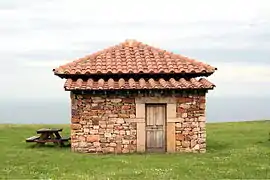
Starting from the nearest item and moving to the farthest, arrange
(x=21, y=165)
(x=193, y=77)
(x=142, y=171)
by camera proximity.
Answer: (x=142, y=171), (x=21, y=165), (x=193, y=77)

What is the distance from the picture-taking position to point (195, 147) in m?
27.0

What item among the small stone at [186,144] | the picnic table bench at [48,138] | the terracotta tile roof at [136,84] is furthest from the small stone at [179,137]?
the picnic table bench at [48,138]

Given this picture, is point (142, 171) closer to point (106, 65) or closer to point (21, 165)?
point (21, 165)

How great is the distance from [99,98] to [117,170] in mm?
6951

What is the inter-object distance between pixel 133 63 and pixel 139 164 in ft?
24.9

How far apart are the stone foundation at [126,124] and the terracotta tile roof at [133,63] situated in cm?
151

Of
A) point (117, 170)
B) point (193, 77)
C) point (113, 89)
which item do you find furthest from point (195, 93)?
point (117, 170)

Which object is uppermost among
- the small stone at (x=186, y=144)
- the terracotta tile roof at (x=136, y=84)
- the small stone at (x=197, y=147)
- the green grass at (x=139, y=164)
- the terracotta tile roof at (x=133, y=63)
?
the terracotta tile roof at (x=133, y=63)

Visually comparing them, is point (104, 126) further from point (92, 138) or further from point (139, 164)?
point (139, 164)

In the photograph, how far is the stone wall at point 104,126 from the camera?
26922 mm

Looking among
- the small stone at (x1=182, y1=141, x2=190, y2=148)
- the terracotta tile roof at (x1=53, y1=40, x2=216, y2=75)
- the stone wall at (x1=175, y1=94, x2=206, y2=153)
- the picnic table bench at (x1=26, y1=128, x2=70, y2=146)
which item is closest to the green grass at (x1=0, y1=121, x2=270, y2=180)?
the picnic table bench at (x1=26, y1=128, x2=70, y2=146)

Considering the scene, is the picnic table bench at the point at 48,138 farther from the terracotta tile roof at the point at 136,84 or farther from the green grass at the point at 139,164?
the terracotta tile roof at the point at 136,84

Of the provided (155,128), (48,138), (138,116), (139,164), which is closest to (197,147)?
(155,128)

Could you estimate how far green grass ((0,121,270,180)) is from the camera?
63.7 ft
